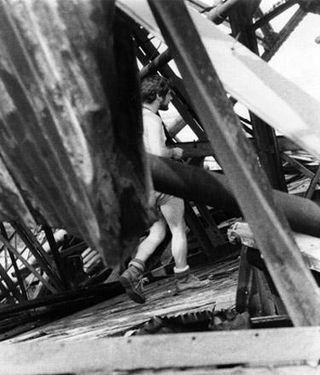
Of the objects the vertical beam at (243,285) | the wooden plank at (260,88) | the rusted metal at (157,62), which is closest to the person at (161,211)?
the rusted metal at (157,62)

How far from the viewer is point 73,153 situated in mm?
2287

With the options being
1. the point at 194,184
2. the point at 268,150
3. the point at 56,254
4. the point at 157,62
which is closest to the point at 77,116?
the point at 194,184

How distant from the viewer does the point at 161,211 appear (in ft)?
19.9

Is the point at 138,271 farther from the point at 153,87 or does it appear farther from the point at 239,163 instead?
the point at 239,163

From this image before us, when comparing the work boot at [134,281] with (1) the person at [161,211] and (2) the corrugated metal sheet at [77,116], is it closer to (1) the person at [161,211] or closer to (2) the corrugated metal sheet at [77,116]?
(1) the person at [161,211]

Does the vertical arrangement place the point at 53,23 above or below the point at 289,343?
above

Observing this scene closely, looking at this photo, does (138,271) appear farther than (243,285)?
Yes

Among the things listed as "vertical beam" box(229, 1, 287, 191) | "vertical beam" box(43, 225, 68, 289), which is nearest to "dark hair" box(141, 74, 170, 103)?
"vertical beam" box(229, 1, 287, 191)

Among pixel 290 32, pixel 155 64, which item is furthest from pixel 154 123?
pixel 290 32

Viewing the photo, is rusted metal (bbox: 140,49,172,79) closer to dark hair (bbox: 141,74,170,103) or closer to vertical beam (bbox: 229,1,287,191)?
dark hair (bbox: 141,74,170,103)

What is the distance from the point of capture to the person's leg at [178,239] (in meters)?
5.91

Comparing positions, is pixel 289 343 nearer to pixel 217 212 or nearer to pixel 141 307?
pixel 141 307

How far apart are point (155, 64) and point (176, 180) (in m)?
2.50

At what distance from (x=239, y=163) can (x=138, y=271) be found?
377 cm
